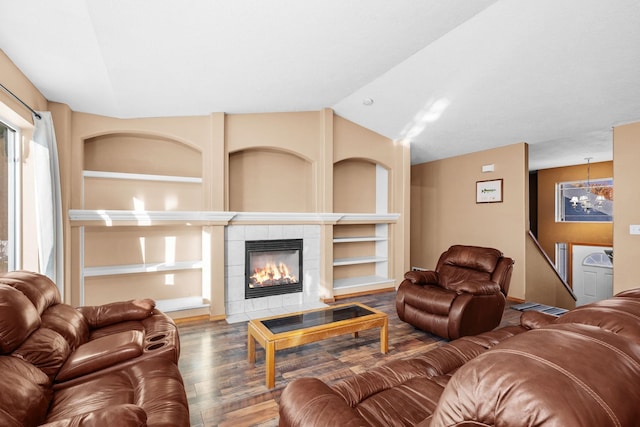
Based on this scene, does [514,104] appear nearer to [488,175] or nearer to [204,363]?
[488,175]

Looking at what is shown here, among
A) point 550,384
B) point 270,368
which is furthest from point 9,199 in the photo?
point 550,384

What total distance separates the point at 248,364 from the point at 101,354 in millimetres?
1256

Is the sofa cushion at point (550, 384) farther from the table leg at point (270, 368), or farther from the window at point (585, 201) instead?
the window at point (585, 201)

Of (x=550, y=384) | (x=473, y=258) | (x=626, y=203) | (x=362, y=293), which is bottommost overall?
(x=362, y=293)

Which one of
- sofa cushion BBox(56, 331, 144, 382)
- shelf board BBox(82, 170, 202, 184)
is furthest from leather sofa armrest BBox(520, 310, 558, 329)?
shelf board BBox(82, 170, 202, 184)

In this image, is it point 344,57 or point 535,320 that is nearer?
point 535,320

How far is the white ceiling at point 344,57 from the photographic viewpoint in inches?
79.4

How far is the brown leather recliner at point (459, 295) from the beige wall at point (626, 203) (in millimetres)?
1655

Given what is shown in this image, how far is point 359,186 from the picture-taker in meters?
5.48

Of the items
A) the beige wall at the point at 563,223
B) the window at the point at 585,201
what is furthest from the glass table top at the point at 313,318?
the window at the point at 585,201

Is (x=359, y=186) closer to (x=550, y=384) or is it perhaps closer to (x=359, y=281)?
(x=359, y=281)

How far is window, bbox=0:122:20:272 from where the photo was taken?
257 cm

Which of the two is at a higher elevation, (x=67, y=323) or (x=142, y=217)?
(x=142, y=217)

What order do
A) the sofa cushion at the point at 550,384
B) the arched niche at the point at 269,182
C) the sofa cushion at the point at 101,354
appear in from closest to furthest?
the sofa cushion at the point at 550,384, the sofa cushion at the point at 101,354, the arched niche at the point at 269,182
